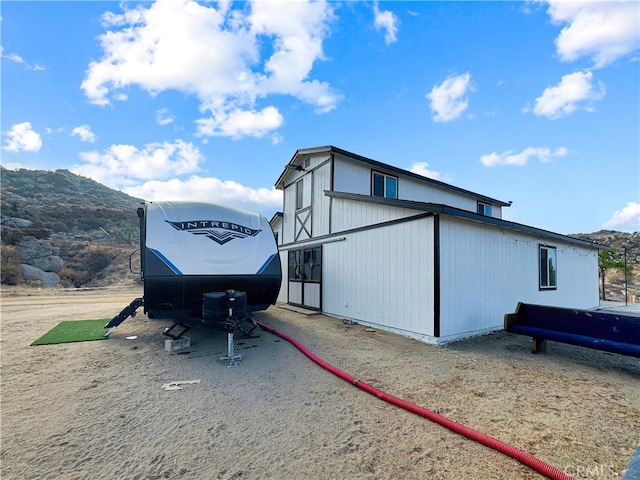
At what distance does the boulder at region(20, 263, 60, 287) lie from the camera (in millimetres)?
20625

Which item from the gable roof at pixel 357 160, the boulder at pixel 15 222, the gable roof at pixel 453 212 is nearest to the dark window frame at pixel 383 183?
the gable roof at pixel 357 160

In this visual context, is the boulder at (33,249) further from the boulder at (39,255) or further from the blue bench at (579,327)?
the blue bench at (579,327)

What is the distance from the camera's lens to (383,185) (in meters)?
11.6

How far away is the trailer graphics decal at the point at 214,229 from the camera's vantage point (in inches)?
235

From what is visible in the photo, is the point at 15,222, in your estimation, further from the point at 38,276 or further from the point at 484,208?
the point at 484,208

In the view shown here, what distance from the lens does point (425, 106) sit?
10836 millimetres

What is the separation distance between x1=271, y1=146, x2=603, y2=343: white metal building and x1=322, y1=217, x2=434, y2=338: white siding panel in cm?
3

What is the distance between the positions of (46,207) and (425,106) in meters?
50.8

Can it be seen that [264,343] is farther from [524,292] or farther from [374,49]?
[374,49]

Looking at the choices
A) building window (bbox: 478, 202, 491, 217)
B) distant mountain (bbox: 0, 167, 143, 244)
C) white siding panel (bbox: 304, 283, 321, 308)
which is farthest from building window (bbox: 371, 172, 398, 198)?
distant mountain (bbox: 0, 167, 143, 244)

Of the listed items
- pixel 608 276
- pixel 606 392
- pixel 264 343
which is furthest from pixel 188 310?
pixel 608 276

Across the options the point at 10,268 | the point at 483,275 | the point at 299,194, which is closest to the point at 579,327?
the point at 483,275

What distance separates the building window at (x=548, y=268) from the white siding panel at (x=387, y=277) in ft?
18.2

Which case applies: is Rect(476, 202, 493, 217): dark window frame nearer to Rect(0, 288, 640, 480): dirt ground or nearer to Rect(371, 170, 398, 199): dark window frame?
Rect(371, 170, 398, 199): dark window frame
